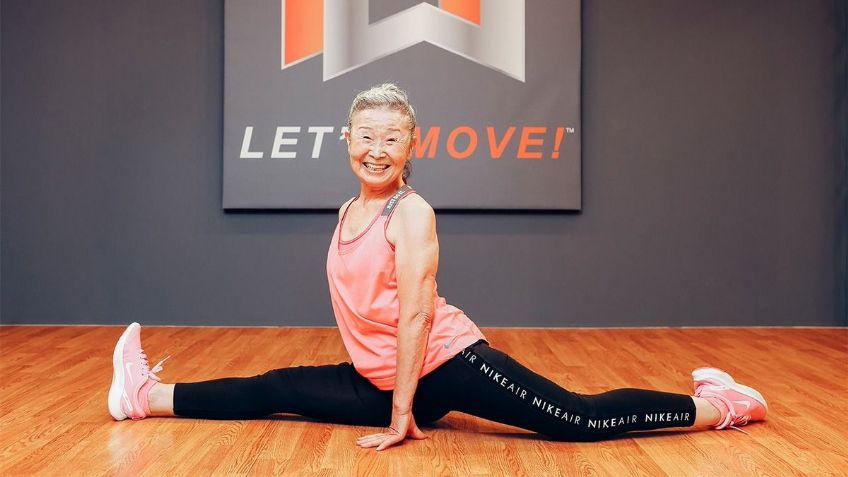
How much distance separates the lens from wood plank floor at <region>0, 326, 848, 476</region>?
180 cm

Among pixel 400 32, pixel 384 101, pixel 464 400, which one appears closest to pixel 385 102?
pixel 384 101

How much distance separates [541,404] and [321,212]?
2.51 metres

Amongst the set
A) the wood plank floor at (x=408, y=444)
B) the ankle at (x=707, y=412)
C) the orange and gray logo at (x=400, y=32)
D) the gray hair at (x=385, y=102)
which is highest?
the orange and gray logo at (x=400, y=32)

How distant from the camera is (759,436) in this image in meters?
2.08

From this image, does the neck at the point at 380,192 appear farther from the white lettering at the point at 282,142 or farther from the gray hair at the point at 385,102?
the white lettering at the point at 282,142

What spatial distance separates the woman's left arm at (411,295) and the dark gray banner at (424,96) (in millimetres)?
2216

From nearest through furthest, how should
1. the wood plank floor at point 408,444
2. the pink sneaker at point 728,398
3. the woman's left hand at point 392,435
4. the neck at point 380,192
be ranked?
the wood plank floor at point 408,444 < the woman's left hand at point 392,435 < the neck at point 380,192 < the pink sneaker at point 728,398

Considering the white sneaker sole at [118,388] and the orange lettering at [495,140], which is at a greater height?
the orange lettering at [495,140]

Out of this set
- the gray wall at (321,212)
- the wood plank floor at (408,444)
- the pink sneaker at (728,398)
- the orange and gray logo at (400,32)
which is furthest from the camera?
the gray wall at (321,212)

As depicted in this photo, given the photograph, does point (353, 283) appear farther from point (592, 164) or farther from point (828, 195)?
point (828, 195)

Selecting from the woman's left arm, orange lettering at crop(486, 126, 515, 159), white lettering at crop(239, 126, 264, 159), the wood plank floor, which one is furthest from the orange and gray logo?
the woman's left arm

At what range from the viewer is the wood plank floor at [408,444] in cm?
180

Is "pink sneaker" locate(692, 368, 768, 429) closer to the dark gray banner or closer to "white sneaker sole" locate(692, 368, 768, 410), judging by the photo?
"white sneaker sole" locate(692, 368, 768, 410)

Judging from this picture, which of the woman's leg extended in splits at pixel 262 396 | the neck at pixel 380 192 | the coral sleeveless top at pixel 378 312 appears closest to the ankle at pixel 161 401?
the woman's leg extended in splits at pixel 262 396
